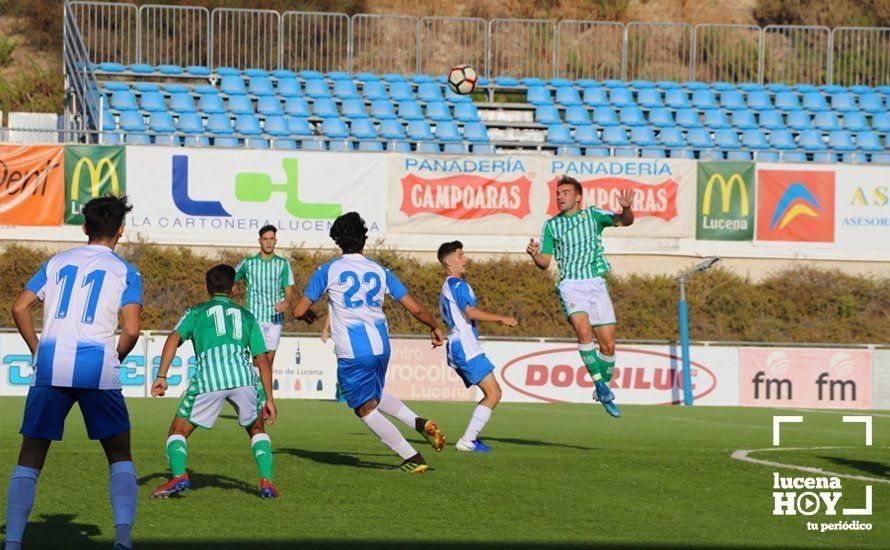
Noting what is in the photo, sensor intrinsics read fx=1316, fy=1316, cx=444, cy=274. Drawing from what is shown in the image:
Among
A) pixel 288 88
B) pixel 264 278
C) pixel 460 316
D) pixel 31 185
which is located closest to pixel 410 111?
pixel 288 88

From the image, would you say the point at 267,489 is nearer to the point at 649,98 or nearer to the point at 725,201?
Answer: the point at 725,201

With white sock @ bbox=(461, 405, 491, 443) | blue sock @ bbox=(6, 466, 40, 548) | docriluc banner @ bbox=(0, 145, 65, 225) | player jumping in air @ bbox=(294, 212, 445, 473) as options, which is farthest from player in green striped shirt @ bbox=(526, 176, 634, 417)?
docriluc banner @ bbox=(0, 145, 65, 225)

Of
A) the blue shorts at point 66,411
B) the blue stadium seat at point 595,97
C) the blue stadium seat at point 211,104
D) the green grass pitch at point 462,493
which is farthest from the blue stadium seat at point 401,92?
the blue shorts at point 66,411

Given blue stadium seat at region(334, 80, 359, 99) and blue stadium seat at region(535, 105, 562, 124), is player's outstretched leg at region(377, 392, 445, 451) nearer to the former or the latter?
blue stadium seat at region(535, 105, 562, 124)

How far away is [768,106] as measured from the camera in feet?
113

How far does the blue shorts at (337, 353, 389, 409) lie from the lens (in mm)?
9844

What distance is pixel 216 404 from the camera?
28.9 feet

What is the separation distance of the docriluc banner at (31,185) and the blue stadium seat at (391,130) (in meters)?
7.44

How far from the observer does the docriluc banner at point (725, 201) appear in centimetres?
2939

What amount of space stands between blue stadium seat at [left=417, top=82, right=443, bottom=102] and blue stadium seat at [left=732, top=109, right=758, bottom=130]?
7.53m

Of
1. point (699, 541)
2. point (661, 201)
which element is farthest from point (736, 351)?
point (699, 541)

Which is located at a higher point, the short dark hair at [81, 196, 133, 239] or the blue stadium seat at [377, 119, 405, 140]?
the blue stadium seat at [377, 119, 405, 140]

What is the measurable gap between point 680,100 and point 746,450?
23368mm

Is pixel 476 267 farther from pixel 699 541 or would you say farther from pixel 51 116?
pixel 699 541
